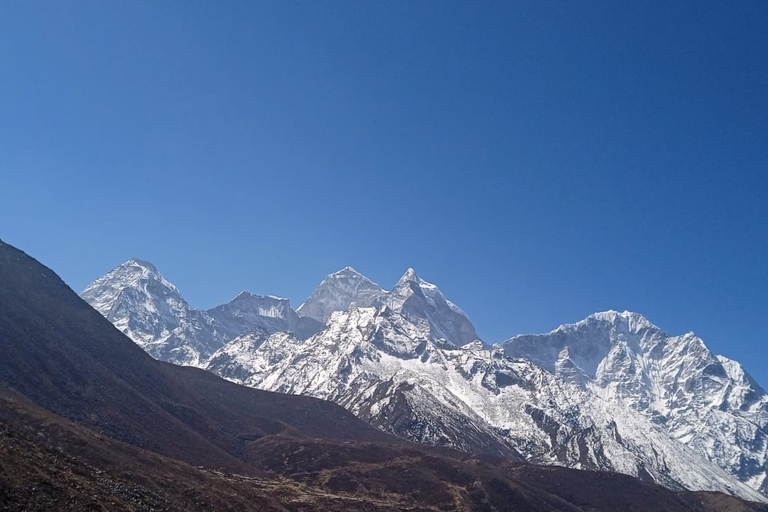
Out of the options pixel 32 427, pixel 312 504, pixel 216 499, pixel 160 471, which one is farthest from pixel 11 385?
pixel 312 504

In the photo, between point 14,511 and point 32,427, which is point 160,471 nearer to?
point 32,427

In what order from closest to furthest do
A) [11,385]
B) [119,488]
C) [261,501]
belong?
[119,488]
[261,501]
[11,385]

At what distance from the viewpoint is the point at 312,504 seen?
196 m

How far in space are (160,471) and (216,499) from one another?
1765 centimetres

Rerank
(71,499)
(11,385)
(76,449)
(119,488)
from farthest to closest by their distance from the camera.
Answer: (11,385)
(76,449)
(119,488)
(71,499)

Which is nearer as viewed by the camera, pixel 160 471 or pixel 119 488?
pixel 119 488

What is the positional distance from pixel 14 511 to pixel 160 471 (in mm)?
70468

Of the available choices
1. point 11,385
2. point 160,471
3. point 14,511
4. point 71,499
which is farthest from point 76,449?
point 11,385

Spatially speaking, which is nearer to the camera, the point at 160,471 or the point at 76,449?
the point at 76,449

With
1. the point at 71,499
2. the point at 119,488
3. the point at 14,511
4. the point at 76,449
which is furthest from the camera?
the point at 76,449

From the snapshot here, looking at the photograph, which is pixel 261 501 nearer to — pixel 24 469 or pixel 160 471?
pixel 160 471

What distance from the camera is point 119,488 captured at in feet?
405

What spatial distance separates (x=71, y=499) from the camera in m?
100

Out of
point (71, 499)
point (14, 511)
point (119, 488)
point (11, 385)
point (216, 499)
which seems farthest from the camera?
point (11, 385)
